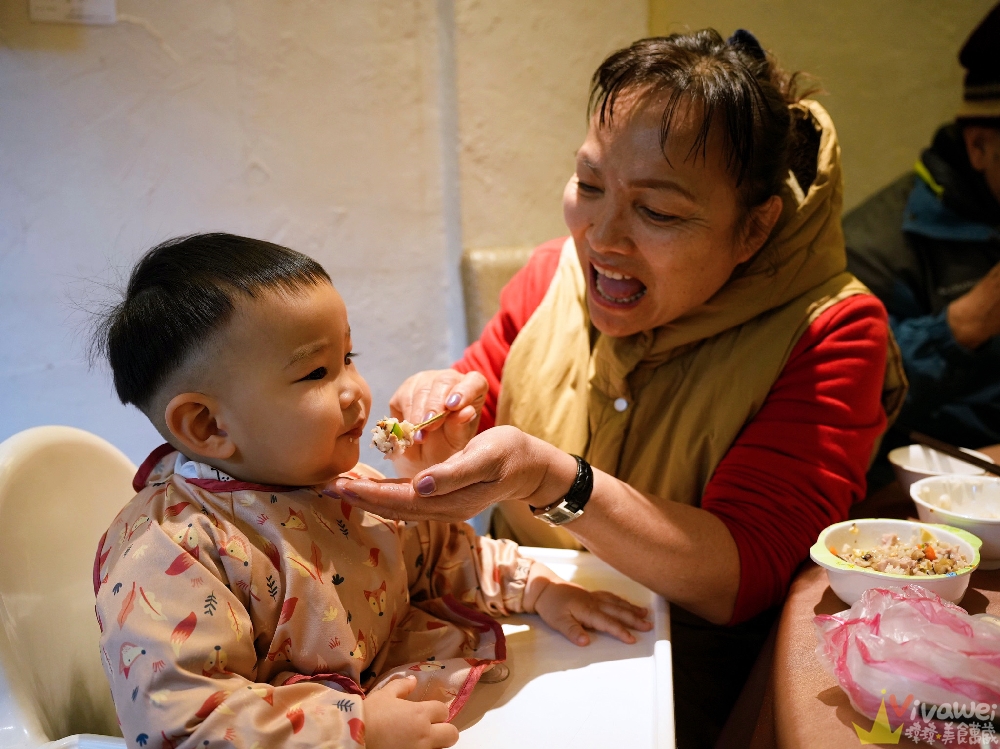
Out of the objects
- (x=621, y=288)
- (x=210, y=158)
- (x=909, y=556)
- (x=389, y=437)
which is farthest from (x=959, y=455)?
(x=210, y=158)

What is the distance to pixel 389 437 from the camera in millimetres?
1193

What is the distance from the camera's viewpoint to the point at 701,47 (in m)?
1.47

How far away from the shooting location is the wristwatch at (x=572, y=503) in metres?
1.26

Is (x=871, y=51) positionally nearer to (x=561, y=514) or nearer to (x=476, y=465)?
(x=561, y=514)

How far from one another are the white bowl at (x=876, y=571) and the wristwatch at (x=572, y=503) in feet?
1.14

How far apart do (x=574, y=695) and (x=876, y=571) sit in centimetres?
46

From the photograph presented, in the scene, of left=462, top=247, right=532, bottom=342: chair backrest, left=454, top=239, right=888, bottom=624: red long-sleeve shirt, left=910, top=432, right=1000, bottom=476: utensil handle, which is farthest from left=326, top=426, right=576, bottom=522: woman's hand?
left=462, top=247, right=532, bottom=342: chair backrest

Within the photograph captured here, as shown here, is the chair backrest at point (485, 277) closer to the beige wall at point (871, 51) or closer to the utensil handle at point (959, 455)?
the beige wall at point (871, 51)

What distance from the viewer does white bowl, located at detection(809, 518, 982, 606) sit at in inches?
43.1

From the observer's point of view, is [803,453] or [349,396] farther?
[803,453]

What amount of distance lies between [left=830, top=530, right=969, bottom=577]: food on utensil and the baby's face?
0.79 m

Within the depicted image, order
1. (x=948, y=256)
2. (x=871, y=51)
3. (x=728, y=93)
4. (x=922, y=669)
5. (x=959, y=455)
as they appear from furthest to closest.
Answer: (x=871, y=51)
(x=948, y=256)
(x=959, y=455)
(x=728, y=93)
(x=922, y=669)

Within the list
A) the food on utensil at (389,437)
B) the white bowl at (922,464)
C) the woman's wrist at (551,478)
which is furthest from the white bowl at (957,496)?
the food on utensil at (389,437)

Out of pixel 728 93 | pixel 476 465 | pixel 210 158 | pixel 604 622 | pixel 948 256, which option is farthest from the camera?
pixel 948 256
